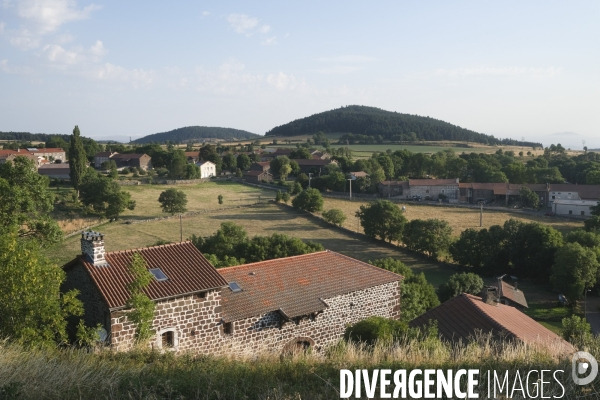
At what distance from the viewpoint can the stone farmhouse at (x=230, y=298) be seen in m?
14.0

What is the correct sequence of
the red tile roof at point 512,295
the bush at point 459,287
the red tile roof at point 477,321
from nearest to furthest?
the red tile roof at point 477,321 → the red tile roof at point 512,295 → the bush at point 459,287

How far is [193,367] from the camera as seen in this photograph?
8.60 metres


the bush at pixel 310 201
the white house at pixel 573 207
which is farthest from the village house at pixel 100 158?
the white house at pixel 573 207

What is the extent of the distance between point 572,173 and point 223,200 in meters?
62.3

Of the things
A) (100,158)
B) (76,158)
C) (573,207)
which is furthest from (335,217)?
(100,158)

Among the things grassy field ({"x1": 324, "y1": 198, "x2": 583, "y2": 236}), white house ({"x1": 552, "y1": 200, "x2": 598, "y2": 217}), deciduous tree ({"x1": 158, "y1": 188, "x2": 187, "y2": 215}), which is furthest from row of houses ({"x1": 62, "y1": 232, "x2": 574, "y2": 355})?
white house ({"x1": 552, "y1": 200, "x2": 598, "y2": 217})

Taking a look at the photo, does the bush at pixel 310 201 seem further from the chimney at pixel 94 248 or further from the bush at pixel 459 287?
the chimney at pixel 94 248

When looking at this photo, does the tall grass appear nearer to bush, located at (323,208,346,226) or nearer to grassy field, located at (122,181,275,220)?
bush, located at (323,208,346,226)

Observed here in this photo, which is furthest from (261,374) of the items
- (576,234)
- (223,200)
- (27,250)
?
(223,200)

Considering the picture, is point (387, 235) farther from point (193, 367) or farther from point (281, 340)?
point (193, 367)

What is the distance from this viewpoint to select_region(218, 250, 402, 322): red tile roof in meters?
→ 15.9

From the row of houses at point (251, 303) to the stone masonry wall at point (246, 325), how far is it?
0.09 feet

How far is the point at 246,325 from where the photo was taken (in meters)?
15.6

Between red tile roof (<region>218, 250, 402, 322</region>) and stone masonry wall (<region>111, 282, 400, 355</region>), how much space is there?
30 cm
